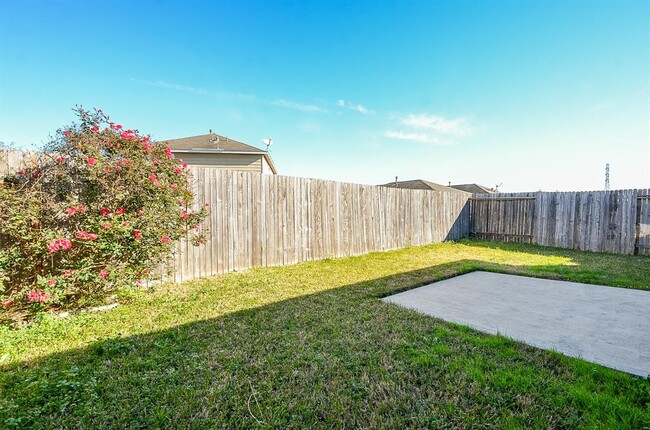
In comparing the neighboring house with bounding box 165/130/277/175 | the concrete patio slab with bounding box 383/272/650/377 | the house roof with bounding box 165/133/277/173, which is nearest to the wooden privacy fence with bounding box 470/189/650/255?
the concrete patio slab with bounding box 383/272/650/377

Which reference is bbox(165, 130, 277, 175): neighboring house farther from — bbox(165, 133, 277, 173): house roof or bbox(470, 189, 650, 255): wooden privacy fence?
bbox(470, 189, 650, 255): wooden privacy fence

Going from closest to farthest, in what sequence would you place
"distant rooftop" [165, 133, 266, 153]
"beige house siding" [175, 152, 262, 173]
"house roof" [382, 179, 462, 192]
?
1. "distant rooftop" [165, 133, 266, 153]
2. "beige house siding" [175, 152, 262, 173]
3. "house roof" [382, 179, 462, 192]

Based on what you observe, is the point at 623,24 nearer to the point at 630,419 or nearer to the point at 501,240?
the point at 501,240

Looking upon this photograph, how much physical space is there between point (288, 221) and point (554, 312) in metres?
4.31

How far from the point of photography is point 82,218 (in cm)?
301

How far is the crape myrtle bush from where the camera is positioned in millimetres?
2761

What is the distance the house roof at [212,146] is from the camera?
13086 millimetres

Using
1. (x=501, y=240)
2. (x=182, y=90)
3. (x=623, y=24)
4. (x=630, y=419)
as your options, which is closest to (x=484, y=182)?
(x=501, y=240)

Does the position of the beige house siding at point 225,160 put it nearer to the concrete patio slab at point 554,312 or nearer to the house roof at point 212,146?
the house roof at point 212,146

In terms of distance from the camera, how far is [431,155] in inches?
616

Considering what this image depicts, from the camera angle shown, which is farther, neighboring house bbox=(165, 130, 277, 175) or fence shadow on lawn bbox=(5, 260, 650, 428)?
neighboring house bbox=(165, 130, 277, 175)

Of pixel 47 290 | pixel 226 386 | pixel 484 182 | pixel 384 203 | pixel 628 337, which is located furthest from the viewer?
pixel 484 182

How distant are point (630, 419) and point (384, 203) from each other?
6.30 metres

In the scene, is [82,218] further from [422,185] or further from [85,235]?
[422,185]
